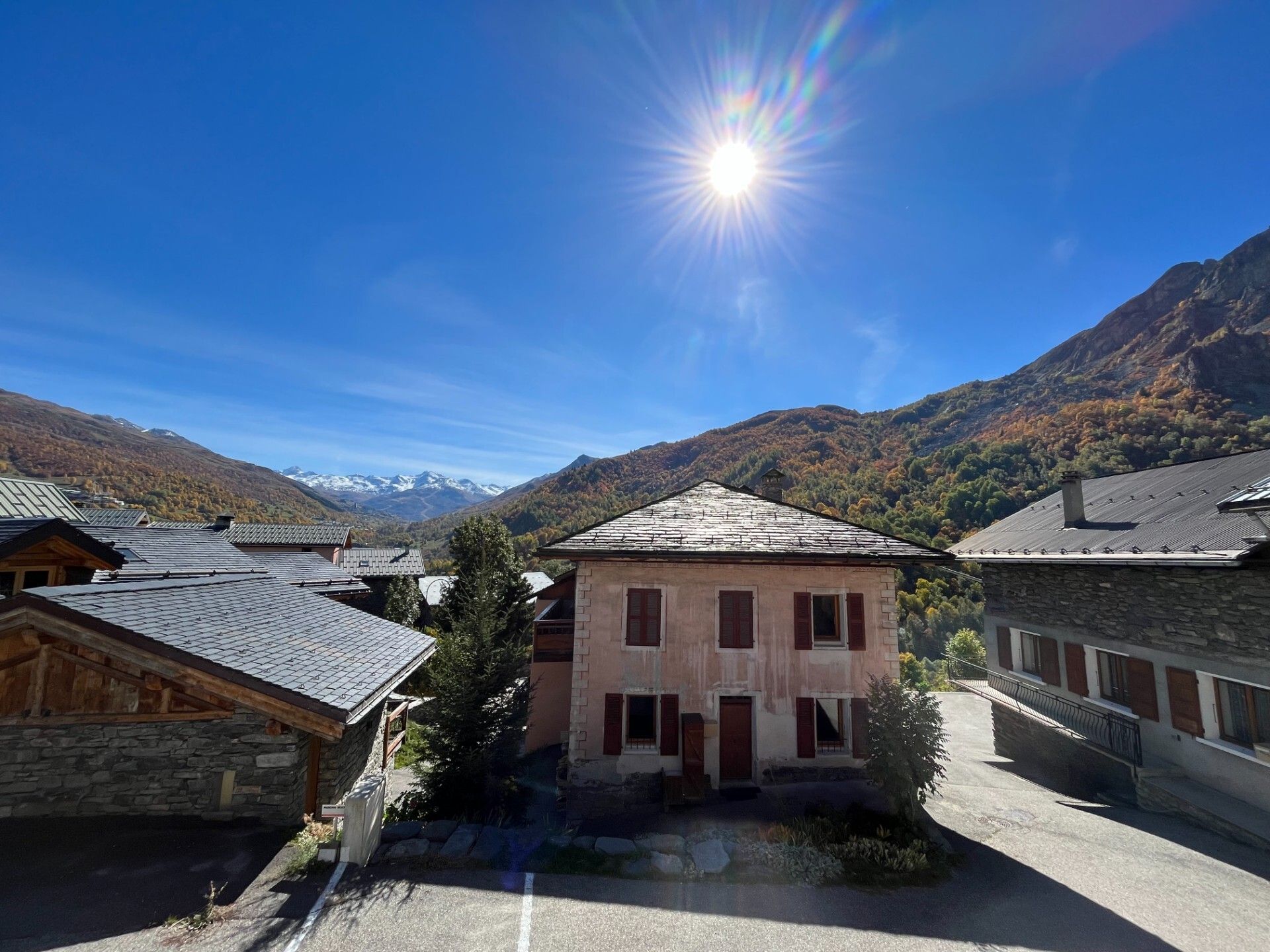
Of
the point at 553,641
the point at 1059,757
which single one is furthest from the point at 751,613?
the point at 1059,757

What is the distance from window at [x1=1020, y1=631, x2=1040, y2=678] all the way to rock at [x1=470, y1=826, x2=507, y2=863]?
690 inches

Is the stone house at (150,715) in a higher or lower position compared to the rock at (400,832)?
higher

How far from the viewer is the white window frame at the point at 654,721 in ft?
39.3

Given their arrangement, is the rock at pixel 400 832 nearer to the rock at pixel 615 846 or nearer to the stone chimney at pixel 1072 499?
the rock at pixel 615 846

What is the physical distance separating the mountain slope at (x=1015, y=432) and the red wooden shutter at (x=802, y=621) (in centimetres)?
4563

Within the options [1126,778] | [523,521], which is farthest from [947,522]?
[523,521]

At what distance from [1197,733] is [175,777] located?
1988 cm

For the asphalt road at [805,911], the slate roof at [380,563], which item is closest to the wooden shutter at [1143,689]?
the asphalt road at [805,911]

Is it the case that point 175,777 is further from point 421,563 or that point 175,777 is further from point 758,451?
point 758,451

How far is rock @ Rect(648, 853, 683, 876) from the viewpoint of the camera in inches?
313

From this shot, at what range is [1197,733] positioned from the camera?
11.3 meters

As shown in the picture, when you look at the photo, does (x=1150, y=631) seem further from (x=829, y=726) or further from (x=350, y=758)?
(x=350, y=758)

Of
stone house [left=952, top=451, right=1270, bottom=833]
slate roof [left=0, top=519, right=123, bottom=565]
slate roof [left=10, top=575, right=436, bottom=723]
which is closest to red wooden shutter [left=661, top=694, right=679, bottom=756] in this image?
slate roof [left=10, top=575, right=436, bottom=723]

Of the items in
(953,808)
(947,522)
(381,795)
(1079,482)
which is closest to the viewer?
(381,795)
